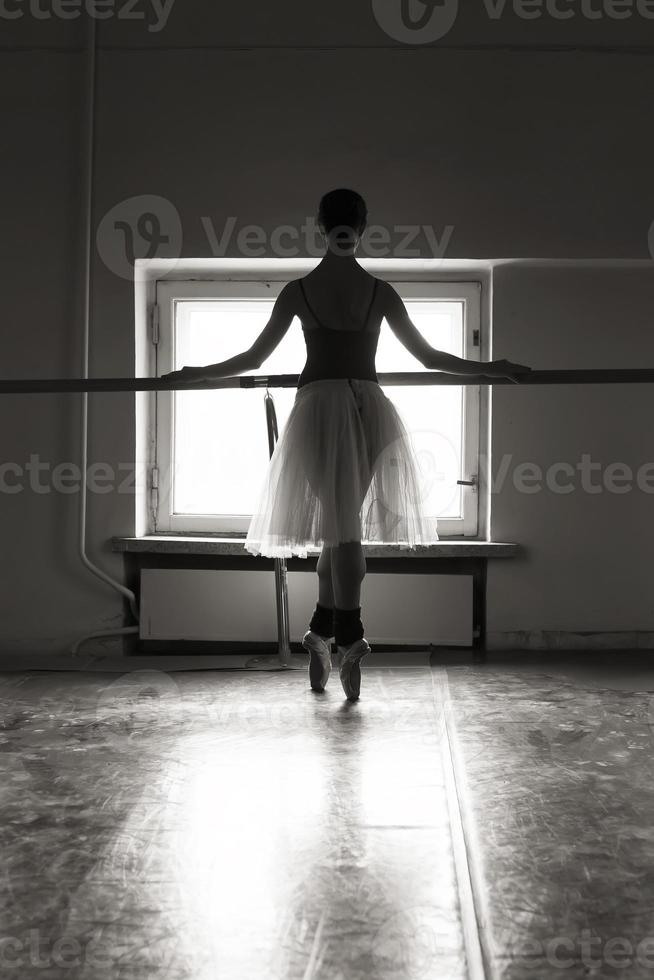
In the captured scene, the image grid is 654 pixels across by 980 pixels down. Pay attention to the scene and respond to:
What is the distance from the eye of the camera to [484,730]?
2328mm

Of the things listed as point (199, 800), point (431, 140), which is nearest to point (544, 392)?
point (431, 140)

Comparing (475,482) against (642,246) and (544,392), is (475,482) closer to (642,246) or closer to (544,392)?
(544,392)

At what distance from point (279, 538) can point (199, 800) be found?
90cm

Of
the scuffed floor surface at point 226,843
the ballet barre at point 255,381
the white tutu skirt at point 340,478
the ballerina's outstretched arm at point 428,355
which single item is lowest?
the scuffed floor surface at point 226,843

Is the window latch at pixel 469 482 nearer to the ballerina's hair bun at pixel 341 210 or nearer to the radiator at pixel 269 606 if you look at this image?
the radiator at pixel 269 606

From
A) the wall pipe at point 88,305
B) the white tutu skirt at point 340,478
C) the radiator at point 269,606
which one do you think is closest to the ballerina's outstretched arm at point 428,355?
the white tutu skirt at point 340,478

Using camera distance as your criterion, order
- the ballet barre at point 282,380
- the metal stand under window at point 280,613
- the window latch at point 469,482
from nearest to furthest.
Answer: the ballet barre at point 282,380 < the metal stand under window at point 280,613 < the window latch at point 469,482

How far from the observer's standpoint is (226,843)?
154 cm

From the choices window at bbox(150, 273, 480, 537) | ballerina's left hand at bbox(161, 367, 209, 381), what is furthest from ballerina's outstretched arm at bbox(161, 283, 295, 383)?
window at bbox(150, 273, 480, 537)

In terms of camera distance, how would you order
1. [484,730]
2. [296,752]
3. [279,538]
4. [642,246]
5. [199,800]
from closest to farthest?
[199,800], [296,752], [484,730], [279,538], [642,246]

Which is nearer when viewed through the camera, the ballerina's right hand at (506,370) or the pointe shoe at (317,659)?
the ballerina's right hand at (506,370)

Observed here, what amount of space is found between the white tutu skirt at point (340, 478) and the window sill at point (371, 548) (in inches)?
34.3

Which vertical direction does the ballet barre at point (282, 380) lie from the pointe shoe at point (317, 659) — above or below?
above

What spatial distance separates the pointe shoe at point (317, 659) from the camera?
270 cm
